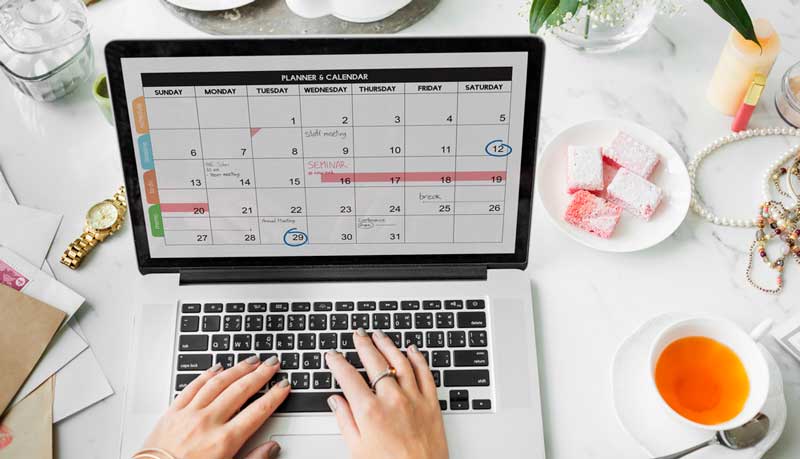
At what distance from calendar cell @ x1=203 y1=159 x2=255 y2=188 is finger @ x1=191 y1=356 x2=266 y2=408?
0.63ft

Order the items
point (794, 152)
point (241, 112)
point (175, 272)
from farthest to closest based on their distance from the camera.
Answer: point (794, 152)
point (175, 272)
point (241, 112)

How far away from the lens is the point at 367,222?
3.22 feet

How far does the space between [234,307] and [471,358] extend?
0.28 meters

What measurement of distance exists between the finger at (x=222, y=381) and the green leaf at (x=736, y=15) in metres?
0.67

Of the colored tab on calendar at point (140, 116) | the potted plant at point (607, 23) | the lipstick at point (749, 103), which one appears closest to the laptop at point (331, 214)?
the colored tab on calendar at point (140, 116)

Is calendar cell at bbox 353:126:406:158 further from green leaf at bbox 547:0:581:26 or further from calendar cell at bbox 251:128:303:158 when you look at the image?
green leaf at bbox 547:0:581:26

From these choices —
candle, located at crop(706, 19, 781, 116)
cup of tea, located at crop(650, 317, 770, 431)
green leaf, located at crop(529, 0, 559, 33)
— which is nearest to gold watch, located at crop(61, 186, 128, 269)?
green leaf, located at crop(529, 0, 559, 33)

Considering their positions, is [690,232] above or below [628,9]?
below

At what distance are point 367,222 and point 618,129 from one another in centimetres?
37

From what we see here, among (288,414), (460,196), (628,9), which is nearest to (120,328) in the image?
(288,414)

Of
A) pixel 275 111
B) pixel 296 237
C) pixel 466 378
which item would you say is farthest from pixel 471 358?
pixel 275 111

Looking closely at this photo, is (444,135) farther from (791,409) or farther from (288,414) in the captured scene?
(791,409)

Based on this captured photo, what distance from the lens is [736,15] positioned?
1.02m

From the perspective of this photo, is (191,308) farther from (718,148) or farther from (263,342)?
(718,148)
